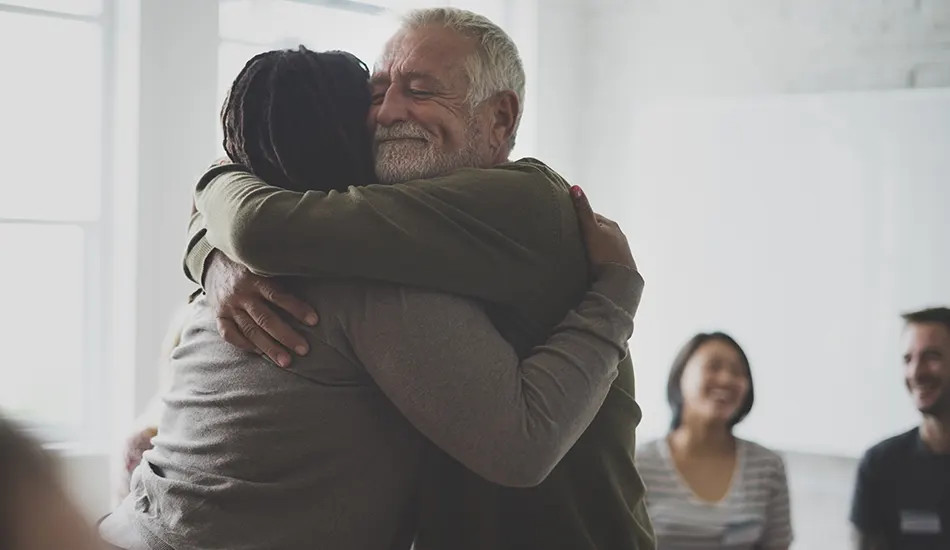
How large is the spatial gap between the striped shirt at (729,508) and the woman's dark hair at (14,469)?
2562 millimetres

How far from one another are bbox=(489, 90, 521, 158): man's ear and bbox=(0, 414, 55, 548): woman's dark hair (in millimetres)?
858

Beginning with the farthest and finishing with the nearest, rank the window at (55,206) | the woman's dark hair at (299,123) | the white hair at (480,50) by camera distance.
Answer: the window at (55,206) < the white hair at (480,50) < the woman's dark hair at (299,123)

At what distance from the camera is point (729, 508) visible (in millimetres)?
3330

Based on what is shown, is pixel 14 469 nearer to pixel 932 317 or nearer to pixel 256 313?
pixel 256 313

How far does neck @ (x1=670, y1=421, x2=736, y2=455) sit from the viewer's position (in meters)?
3.43

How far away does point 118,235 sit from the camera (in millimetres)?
3941

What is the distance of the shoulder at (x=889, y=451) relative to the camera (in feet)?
11.3

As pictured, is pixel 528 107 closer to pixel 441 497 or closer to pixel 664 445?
pixel 664 445

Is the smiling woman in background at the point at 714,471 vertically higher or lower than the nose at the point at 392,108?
lower

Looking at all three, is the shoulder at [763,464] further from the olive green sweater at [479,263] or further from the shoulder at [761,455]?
the olive green sweater at [479,263]

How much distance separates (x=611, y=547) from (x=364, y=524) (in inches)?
13.4

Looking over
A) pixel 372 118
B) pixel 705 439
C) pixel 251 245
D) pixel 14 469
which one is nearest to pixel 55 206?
pixel 705 439

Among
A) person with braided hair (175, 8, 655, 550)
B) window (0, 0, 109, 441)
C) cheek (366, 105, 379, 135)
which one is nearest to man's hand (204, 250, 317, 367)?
person with braided hair (175, 8, 655, 550)

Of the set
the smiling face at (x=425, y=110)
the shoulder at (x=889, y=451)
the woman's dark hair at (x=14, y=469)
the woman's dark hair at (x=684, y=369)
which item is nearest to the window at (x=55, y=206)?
the woman's dark hair at (x=684, y=369)
